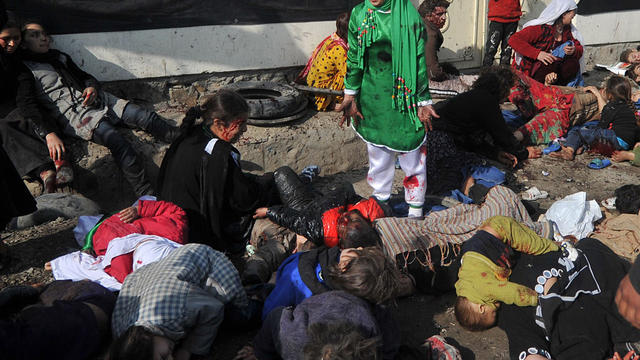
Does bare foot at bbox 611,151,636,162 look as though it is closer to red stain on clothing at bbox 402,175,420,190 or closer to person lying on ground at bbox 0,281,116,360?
red stain on clothing at bbox 402,175,420,190

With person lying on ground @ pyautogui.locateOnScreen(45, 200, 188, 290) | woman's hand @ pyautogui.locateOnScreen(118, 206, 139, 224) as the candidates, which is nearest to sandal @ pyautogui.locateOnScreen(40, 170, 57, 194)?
person lying on ground @ pyautogui.locateOnScreen(45, 200, 188, 290)

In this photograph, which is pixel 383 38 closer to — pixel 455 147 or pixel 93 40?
pixel 455 147

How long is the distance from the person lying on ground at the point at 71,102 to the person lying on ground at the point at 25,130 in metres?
0.15

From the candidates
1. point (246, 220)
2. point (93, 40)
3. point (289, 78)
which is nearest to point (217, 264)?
point (246, 220)

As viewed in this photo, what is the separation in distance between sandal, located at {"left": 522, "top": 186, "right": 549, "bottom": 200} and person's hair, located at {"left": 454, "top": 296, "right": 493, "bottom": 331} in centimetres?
212

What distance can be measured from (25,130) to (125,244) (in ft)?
6.05

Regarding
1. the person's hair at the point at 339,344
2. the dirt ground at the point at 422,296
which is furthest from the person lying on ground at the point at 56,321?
the person's hair at the point at 339,344

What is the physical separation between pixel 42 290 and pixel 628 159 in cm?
561

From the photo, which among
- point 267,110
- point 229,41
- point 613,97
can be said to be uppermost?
point 229,41

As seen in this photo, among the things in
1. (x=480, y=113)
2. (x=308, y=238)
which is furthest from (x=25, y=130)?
(x=480, y=113)

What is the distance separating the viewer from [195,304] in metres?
2.53

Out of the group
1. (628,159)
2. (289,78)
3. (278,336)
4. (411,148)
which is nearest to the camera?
(278,336)

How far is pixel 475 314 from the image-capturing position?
117 inches

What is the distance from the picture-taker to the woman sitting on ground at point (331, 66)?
5.62 m
